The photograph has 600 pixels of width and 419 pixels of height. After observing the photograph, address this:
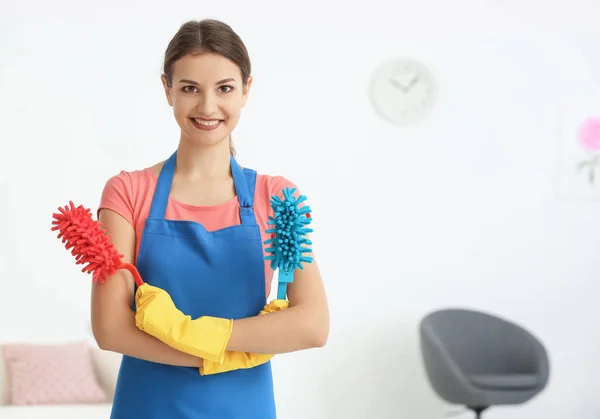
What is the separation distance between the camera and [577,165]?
4.38m

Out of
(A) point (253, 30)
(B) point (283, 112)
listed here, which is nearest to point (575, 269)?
(B) point (283, 112)

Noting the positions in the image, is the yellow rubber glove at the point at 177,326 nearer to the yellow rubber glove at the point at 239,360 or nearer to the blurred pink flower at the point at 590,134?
the yellow rubber glove at the point at 239,360

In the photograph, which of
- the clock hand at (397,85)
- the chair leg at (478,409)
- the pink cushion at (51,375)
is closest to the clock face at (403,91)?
the clock hand at (397,85)

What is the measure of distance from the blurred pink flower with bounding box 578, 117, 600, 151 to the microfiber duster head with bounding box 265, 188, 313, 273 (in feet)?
11.2

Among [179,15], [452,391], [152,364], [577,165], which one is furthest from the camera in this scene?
[577,165]

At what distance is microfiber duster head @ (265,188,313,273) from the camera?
51.6 inches

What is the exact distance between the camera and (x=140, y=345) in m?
1.27

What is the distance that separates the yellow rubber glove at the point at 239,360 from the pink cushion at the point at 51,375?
2.65 m

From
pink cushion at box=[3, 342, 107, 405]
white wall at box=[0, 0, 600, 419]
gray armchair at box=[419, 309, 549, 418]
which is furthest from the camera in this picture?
white wall at box=[0, 0, 600, 419]

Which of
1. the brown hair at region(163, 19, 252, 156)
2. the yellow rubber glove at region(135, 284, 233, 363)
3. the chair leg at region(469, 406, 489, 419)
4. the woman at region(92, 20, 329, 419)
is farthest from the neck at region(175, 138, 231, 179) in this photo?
the chair leg at region(469, 406, 489, 419)

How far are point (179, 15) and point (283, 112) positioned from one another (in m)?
0.72

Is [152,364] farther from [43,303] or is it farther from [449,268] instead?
[449,268]

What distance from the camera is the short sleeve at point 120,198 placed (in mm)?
1338

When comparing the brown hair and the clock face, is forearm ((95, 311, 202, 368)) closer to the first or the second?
the brown hair
